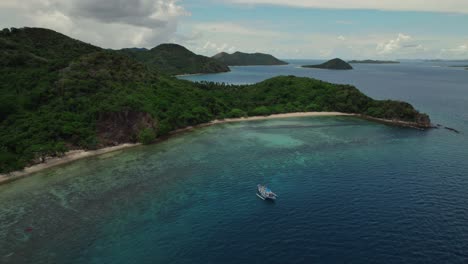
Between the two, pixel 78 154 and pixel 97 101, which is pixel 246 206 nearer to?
pixel 78 154

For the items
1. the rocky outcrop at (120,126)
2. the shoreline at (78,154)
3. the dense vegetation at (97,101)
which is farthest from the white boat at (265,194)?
the rocky outcrop at (120,126)

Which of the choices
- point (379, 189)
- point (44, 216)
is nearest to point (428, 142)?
point (379, 189)

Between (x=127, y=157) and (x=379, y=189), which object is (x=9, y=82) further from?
(x=379, y=189)

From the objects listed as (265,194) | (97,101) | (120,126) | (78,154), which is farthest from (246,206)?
(97,101)

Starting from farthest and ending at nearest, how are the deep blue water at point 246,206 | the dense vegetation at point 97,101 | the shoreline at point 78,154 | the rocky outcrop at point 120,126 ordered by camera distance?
the rocky outcrop at point 120,126 → the dense vegetation at point 97,101 → the shoreline at point 78,154 → the deep blue water at point 246,206

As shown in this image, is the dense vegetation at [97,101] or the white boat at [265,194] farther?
the dense vegetation at [97,101]

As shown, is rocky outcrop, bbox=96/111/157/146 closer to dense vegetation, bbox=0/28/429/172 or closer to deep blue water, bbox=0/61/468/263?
dense vegetation, bbox=0/28/429/172

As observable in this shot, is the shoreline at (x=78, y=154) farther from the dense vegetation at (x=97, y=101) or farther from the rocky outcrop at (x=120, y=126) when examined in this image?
the rocky outcrop at (x=120, y=126)
